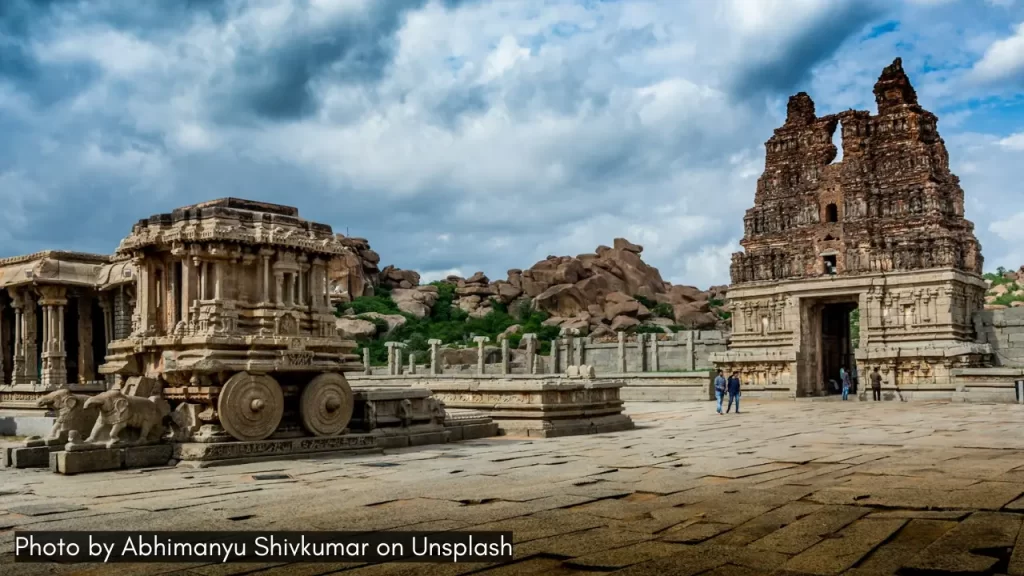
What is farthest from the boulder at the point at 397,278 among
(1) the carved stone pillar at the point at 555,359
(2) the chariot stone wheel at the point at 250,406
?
(2) the chariot stone wheel at the point at 250,406

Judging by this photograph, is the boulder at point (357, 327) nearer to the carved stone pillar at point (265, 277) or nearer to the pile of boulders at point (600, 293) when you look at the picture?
the pile of boulders at point (600, 293)

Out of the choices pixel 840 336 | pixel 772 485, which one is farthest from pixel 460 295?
pixel 772 485

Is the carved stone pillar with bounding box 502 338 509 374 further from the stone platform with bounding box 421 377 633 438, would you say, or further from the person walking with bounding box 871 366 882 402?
the stone platform with bounding box 421 377 633 438

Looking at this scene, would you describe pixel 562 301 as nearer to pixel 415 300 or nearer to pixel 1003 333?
pixel 415 300

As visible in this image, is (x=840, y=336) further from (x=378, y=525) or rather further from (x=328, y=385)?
(x=378, y=525)

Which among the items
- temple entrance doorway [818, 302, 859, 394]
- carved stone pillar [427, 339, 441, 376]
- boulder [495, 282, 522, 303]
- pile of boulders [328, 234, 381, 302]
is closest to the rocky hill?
temple entrance doorway [818, 302, 859, 394]

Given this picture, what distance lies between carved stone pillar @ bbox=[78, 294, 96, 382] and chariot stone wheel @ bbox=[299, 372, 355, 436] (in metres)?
14.0

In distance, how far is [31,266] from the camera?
22609mm

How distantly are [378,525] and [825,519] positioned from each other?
128 inches

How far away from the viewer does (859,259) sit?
30.2 metres

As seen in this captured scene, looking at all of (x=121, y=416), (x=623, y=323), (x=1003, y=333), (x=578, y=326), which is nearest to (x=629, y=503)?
(x=121, y=416)

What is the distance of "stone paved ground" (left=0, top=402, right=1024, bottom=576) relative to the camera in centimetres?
541

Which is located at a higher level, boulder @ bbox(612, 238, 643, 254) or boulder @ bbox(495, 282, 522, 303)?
boulder @ bbox(612, 238, 643, 254)

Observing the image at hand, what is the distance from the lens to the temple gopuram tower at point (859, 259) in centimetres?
2838
